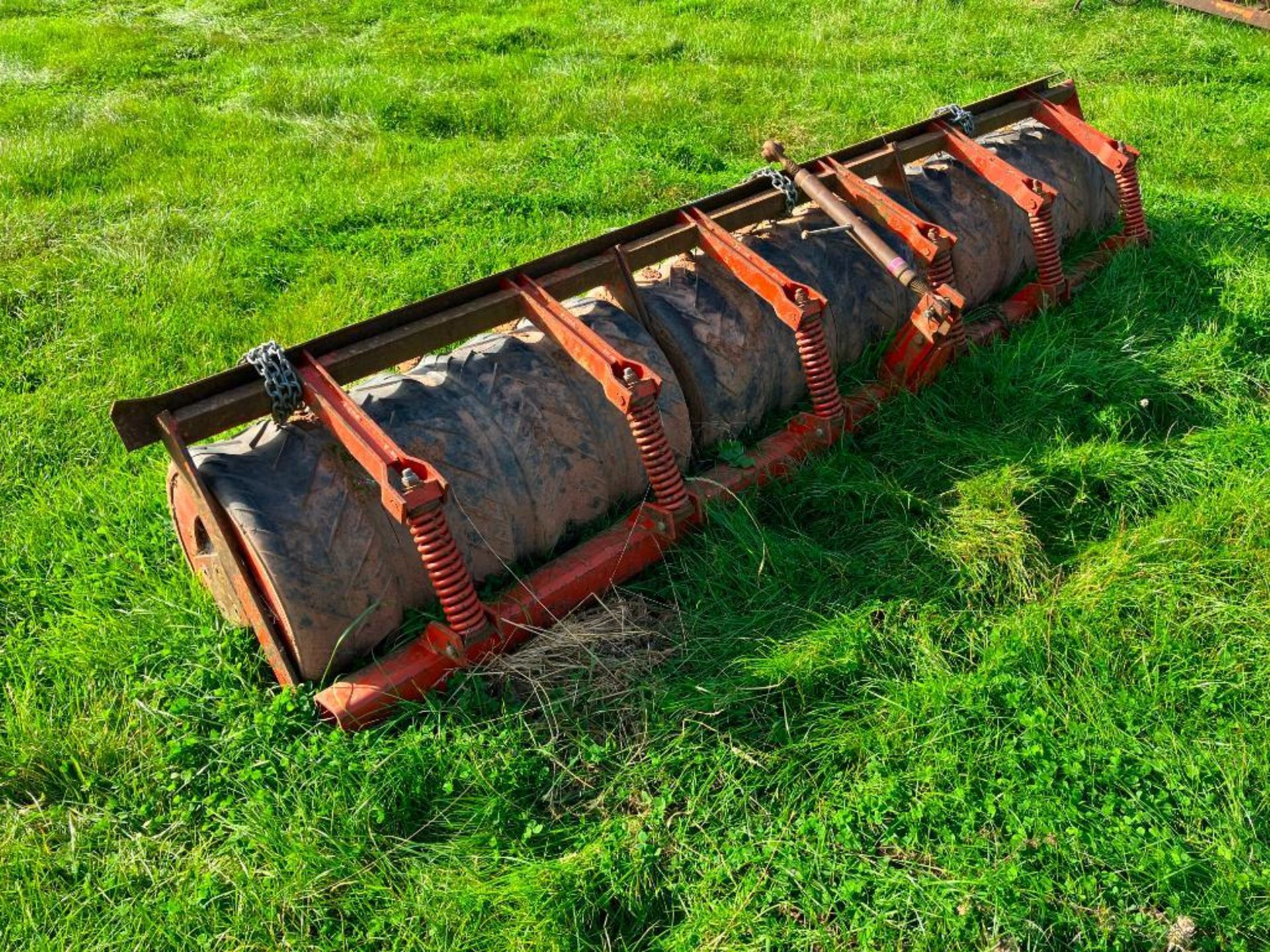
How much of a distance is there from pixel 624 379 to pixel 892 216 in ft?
6.08

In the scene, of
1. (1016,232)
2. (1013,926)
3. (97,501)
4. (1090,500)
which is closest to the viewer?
(1013,926)

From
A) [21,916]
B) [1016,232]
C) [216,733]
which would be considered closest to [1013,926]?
[216,733]

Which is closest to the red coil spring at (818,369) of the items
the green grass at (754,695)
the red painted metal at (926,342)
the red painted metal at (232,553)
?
the green grass at (754,695)

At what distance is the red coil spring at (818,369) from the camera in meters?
4.27

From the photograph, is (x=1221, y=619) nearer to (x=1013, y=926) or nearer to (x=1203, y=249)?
(x=1013, y=926)

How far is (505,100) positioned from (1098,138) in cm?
532

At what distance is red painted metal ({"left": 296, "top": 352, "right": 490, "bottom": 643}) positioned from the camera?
3227 millimetres

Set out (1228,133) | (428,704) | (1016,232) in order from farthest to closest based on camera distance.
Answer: (1228,133) < (1016,232) < (428,704)

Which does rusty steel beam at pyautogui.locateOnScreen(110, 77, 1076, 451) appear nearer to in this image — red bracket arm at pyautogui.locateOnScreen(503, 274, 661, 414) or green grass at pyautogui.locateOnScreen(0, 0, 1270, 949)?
red bracket arm at pyautogui.locateOnScreen(503, 274, 661, 414)

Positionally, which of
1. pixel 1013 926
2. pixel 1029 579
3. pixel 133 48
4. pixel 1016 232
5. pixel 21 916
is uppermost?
pixel 133 48

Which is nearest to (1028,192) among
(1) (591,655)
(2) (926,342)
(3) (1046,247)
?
(3) (1046,247)

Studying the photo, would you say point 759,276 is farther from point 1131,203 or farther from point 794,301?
point 1131,203

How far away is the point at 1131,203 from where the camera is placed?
5812 millimetres

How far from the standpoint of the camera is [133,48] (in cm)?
1113
